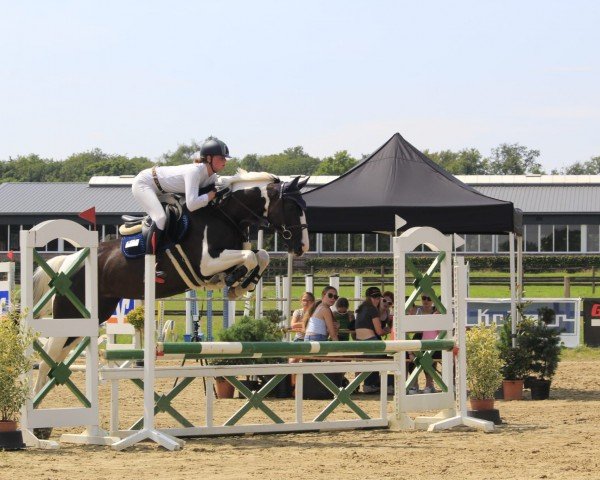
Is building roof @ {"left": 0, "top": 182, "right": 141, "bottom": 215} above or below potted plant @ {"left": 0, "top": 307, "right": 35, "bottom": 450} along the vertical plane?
above

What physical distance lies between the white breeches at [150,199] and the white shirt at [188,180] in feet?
0.28

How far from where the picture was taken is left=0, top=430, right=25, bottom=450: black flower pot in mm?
7281

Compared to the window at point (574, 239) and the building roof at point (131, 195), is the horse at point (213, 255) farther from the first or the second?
the window at point (574, 239)

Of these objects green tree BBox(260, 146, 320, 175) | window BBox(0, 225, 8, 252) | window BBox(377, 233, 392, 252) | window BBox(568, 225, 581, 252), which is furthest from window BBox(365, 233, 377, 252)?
green tree BBox(260, 146, 320, 175)

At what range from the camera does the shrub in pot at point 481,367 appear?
30.1 ft

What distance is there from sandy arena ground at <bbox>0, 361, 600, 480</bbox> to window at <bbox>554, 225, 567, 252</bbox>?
34775 mm

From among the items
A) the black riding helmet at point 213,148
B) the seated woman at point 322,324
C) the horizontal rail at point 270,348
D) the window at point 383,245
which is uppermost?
the window at point 383,245

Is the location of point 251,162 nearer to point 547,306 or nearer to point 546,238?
point 546,238

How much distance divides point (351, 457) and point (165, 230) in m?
2.29

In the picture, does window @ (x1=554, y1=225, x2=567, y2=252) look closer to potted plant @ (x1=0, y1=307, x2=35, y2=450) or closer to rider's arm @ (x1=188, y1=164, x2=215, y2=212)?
rider's arm @ (x1=188, y1=164, x2=215, y2=212)

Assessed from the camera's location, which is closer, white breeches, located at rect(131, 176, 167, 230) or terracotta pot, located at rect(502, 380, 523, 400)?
white breeches, located at rect(131, 176, 167, 230)

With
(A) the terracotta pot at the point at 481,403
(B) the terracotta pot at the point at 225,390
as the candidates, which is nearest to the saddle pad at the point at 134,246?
(A) the terracotta pot at the point at 481,403

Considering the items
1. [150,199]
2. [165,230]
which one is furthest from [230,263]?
[150,199]

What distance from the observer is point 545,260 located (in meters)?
38.2
